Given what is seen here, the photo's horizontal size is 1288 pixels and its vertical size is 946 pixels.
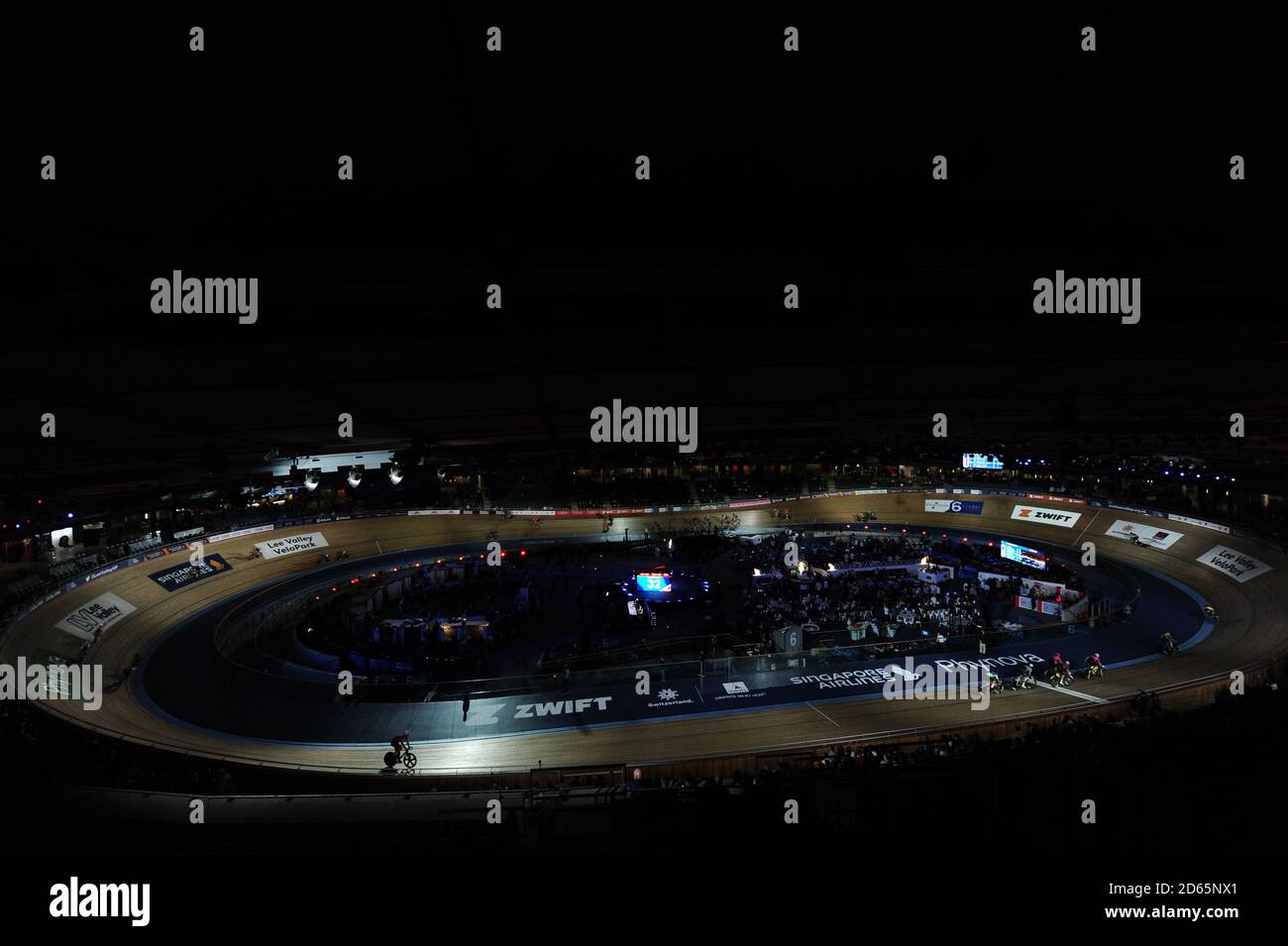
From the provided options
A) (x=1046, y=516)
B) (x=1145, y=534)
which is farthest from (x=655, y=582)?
(x=1145, y=534)

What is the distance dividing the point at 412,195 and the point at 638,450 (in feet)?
38.5

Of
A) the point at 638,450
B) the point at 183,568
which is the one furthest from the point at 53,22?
the point at 183,568

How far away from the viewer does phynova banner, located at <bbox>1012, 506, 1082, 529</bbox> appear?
32062 mm

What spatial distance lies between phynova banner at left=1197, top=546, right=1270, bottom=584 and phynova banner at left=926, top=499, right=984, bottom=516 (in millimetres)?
11705

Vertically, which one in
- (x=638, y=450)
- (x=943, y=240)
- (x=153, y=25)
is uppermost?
(x=153, y=25)

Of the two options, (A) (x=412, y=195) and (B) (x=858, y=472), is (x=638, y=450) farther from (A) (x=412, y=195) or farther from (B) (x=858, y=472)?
(B) (x=858, y=472)

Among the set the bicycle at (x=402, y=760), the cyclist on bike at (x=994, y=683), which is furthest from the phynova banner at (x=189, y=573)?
the cyclist on bike at (x=994, y=683)

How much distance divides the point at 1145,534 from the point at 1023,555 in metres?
5.28

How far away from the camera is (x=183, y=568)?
25.1 m

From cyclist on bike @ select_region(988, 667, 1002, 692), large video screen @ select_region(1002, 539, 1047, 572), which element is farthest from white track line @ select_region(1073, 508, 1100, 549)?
cyclist on bike @ select_region(988, 667, 1002, 692)

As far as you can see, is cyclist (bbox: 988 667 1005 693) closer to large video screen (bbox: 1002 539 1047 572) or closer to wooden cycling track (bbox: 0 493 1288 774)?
wooden cycling track (bbox: 0 493 1288 774)

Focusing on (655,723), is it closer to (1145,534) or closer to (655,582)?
(655,582)

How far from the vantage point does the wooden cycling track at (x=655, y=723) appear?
513 inches

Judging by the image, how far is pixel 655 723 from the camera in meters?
14.2
